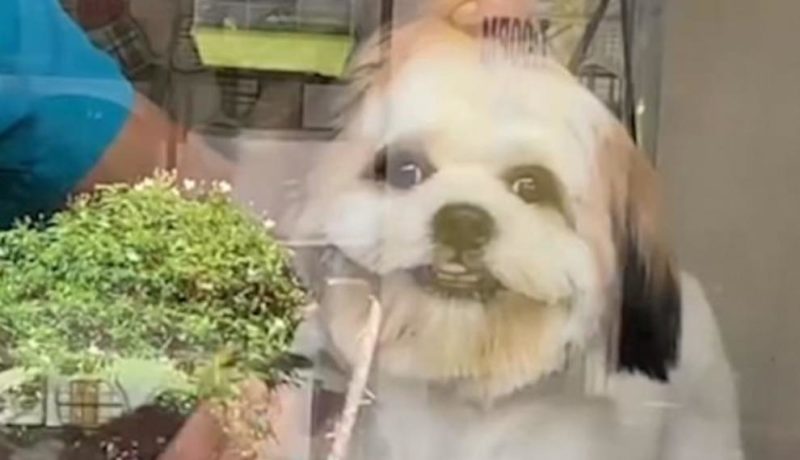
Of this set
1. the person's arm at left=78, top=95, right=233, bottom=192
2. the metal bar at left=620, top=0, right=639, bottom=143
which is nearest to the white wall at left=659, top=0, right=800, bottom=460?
the metal bar at left=620, top=0, right=639, bottom=143

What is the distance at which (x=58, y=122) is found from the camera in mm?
930

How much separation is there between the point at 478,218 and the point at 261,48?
0.59 ft

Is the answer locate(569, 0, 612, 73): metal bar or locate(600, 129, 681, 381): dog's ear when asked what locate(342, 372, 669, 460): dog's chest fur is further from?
locate(569, 0, 612, 73): metal bar

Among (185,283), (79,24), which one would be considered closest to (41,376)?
(185,283)

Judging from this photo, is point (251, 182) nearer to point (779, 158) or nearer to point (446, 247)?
point (446, 247)

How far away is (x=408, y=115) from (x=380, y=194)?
5 cm

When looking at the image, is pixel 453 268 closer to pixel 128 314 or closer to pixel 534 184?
pixel 534 184

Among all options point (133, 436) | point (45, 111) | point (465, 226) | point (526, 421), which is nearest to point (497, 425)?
point (526, 421)

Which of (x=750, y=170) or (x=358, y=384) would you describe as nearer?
(x=358, y=384)

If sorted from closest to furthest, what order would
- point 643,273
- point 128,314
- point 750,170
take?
point 128,314 → point 643,273 → point 750,170

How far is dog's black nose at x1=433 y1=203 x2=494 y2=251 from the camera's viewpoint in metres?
0.94

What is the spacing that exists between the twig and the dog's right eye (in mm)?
71

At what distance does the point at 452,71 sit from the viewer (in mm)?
956

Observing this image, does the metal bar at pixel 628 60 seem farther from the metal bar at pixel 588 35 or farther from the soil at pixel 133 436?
the soil at pixel 133 436
